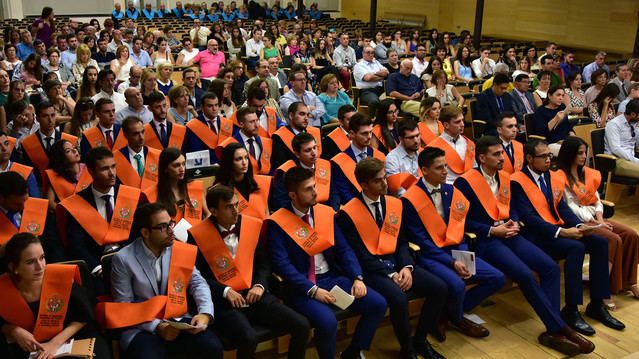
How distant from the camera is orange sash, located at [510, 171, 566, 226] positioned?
4.23 meters

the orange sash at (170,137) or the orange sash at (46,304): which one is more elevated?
the orange sash at (170,137)

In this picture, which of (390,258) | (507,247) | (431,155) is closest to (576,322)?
(507,247)

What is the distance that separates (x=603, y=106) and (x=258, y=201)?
15.9 feet

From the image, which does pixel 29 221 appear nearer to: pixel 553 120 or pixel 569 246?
pixel 569 246

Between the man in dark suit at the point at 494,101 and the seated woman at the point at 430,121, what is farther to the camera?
the man in dark suit at the point at 494,101

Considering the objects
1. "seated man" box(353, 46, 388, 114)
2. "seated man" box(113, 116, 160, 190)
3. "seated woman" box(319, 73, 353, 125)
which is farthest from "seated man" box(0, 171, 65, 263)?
"seated man" box(353, 46, 388, 114)

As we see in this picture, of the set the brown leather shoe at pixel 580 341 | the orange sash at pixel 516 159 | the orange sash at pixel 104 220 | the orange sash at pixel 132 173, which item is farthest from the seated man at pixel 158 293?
the orange sash at pixel 516 159

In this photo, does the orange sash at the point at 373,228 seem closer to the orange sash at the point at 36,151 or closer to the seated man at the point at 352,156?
the seated man at the point at 352,156

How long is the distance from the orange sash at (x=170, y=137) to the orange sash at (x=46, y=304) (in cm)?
261

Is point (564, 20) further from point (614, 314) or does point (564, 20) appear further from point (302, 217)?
point (302, 217)

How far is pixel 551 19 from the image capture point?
16500 mm

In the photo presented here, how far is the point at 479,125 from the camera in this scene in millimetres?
6797

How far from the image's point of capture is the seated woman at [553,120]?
6.34 m

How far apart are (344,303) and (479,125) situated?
4.17 m
